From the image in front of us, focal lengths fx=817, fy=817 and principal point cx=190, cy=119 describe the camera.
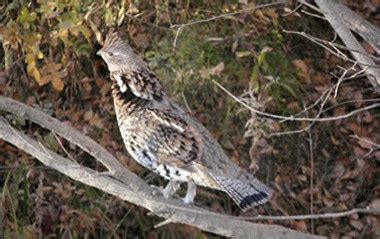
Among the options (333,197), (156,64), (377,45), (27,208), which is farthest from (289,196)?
(377,45)

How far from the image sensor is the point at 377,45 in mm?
2826

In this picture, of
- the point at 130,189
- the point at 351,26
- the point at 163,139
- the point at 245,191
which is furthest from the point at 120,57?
the point at 351,26

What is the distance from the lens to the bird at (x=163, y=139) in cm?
259

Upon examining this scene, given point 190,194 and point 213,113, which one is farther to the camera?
point 213,113

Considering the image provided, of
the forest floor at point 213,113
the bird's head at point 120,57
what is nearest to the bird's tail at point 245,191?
the bird's head at point 120,57

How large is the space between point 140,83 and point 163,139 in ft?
0.64

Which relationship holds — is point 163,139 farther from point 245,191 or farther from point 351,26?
point 351,26

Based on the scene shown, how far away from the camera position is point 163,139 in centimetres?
262

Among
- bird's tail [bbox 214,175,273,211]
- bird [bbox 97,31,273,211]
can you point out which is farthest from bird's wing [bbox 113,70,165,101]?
bird's tail [bbox 214,175,273,211]

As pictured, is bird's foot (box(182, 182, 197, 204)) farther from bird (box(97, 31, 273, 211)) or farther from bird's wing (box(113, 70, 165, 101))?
bird's wing (box(113, 70, 165, 101))

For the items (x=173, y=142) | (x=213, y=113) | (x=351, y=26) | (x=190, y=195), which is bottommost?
(x=213, y=113)

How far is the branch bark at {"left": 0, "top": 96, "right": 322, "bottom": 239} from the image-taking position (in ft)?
8.18

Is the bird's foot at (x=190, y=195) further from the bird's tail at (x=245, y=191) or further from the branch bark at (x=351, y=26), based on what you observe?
the branch bark at (x=351, y=26)

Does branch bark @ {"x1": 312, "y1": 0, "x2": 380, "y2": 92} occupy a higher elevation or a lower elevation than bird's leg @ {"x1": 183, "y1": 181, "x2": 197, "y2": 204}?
higher
